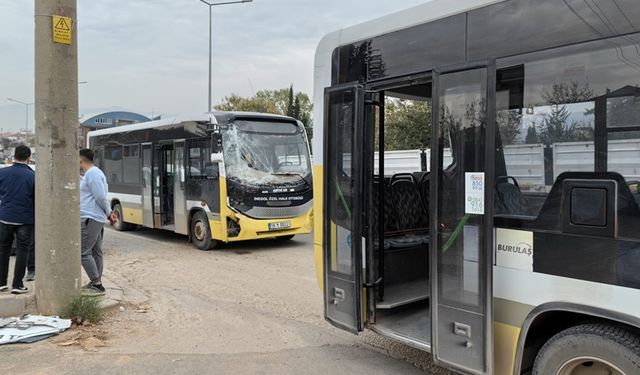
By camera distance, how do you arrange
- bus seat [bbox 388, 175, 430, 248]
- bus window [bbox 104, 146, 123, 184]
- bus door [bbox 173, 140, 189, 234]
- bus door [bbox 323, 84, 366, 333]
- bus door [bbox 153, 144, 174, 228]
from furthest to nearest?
bus window [bbox 104, 146, 123, 184] < bus door [bbox 153, 144, 174, 228] < bus door [bbox 173, 140, 189, 234] < bus seat [bbox 388, 175, 430, 248] < bus door [bbox 323, 84, 366, 333]

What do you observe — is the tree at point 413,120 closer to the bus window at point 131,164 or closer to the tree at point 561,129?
the tree at point 561,129

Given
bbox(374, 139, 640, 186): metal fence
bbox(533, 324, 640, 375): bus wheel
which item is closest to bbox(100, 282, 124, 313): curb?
bbox(374, 139, 640, 186): metal fence

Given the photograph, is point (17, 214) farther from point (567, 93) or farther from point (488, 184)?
point (567, 93)

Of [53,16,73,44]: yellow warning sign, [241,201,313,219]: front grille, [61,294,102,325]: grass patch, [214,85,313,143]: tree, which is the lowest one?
[61,294,102,325]: grass patch

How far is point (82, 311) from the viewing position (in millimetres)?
5500

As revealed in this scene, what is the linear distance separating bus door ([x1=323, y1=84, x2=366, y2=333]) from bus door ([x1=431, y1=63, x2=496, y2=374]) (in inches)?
30.8

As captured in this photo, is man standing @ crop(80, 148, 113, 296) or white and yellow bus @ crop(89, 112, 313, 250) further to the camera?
white and yellow bus @ crop(89, 112, 313, 250)

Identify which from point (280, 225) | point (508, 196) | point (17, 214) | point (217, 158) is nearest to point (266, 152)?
point (217, 158)

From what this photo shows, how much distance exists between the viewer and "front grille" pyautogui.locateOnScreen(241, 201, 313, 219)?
10697 millimetres

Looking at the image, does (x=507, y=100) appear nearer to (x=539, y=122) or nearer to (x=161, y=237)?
(x=539, y=122)

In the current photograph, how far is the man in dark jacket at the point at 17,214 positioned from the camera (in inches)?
237

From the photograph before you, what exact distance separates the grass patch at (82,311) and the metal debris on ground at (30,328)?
4.5 inches

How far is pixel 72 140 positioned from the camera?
5543 mm

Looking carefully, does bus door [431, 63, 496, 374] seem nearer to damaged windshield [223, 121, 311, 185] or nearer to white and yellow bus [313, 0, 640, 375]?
white and yellow bus [313, 0, 640, 375]
